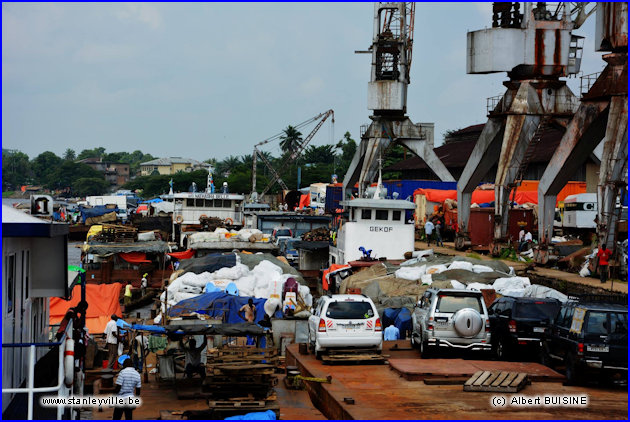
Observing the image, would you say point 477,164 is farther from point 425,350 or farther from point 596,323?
point 596,323

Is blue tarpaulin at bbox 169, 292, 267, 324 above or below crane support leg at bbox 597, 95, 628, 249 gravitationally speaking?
below

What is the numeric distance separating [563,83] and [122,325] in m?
28.8

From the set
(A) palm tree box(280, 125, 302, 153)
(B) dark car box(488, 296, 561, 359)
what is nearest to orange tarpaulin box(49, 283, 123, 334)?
(B) dark car box(488, 296, 561, 359)

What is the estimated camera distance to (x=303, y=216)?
61625 millimetres

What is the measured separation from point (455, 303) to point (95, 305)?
2052 cm

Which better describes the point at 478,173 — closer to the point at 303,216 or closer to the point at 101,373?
the point at 303,216

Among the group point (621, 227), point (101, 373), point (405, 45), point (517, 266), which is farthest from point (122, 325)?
point (405, 45)

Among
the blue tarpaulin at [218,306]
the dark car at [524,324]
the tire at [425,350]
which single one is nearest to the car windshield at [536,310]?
the dark car at [524,324]

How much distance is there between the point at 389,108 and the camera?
60969 millimetres

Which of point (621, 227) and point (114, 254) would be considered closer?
point (621, 227)

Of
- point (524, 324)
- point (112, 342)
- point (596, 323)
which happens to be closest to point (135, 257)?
point (112, 342)

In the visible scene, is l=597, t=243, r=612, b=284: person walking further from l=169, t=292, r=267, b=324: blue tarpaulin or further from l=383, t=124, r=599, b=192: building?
l=383, t=124, r=599, b=192: building

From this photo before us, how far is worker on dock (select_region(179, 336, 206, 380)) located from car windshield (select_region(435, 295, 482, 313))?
5716 millimetres

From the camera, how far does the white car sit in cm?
1991
